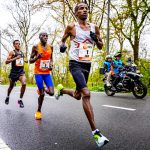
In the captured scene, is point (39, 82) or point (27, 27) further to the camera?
point (27, 27)

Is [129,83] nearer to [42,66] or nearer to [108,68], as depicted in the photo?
[108,68]

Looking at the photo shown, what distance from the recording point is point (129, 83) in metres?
12.6

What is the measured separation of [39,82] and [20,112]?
1335 mm

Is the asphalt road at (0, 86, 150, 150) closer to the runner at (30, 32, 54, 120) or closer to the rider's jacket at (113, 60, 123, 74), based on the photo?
the runner at (30, 32, 54, 120)

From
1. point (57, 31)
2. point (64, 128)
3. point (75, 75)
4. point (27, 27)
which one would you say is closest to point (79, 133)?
point (64, 128)

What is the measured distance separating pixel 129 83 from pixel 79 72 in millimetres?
7368

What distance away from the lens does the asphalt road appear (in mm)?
4965

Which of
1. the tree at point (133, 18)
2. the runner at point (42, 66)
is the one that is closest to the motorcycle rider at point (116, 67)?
the tree at point (133, 18)

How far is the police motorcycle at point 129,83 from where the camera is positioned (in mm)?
12109

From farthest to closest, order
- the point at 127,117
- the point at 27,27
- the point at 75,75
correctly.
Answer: the point at 27,27
the point at 127,117
the point at 75,75

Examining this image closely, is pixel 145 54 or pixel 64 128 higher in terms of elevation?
pixel 145 54

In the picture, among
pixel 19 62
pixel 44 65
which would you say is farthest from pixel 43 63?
pixel 19 62

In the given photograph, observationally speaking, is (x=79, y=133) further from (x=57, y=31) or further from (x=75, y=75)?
(x=57, y=31)

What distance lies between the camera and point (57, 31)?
38062 millimetres
